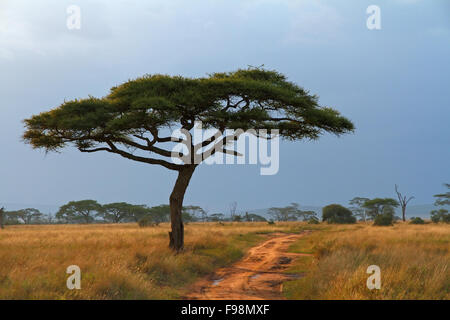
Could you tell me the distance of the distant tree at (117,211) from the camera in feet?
254

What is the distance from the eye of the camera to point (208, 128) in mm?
17469

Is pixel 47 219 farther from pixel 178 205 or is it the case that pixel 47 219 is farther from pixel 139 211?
pixel 178 205

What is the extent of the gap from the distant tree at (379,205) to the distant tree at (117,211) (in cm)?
5156

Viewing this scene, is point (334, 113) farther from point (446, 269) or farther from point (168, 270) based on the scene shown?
point (168, 270)

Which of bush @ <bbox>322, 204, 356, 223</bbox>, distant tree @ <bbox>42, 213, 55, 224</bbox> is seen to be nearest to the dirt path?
bush @ <bbox>322, 204, 356, 223</bbox>

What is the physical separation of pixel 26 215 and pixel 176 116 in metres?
89.9

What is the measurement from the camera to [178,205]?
16.2 meters

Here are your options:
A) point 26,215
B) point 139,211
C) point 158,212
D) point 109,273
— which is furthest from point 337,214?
point 26,215

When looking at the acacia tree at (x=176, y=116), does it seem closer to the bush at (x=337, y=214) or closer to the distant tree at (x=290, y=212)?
the bush at (x=337, y=214)

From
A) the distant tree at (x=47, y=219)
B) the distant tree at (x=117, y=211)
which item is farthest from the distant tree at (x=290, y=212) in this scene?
the distant tree at (x=47, y=219)

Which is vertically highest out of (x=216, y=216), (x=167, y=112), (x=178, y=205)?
(x=167, y=112)

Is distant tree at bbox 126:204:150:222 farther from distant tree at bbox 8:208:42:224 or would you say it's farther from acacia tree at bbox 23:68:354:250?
acacia tree at bbox 23:68:354:250
